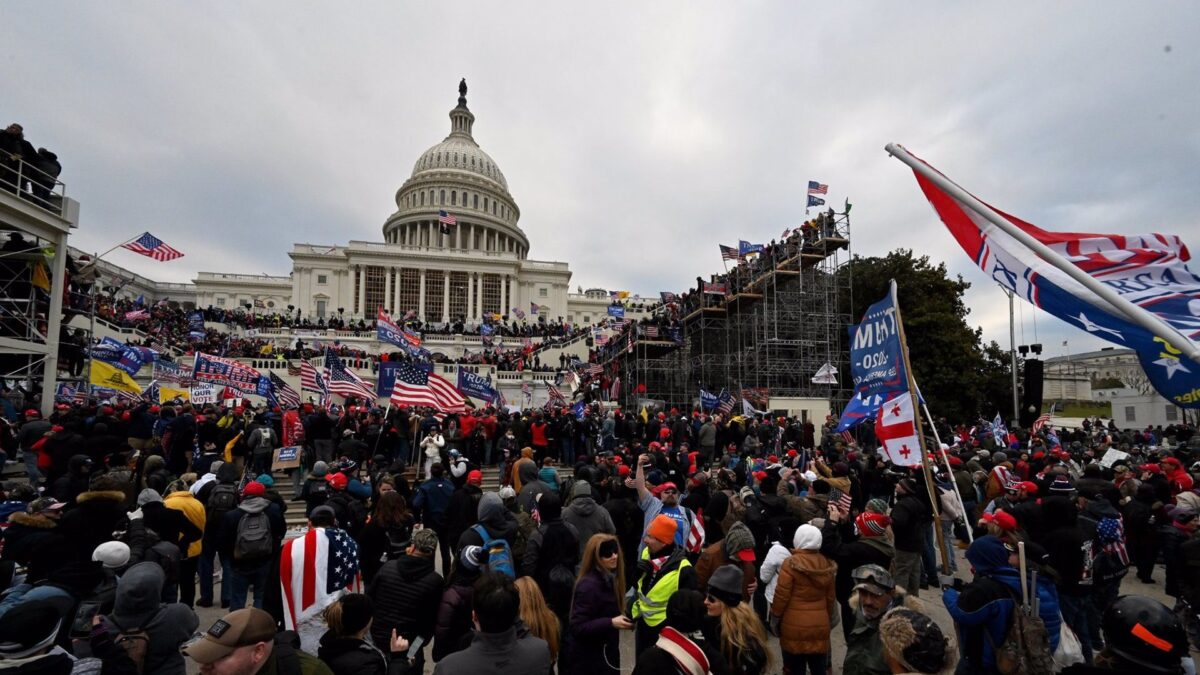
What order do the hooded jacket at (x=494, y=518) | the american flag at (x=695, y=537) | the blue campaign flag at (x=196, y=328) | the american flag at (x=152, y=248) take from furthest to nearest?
the blue campaign flag at (x=196, y=328) < the american flag at (x=152, y=248) < the american flag at (x=695, y=537) < the hooded jacket at (x=494, y=518)

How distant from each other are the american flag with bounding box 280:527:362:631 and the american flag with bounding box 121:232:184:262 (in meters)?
22.4

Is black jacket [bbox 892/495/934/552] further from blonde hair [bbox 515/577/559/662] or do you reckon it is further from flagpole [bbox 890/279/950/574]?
blonde hair [bbox 515/577/559/662]

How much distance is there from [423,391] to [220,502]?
6.59 m

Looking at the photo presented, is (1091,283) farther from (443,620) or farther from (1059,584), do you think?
(443,620)

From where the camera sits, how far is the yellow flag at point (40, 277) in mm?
13445

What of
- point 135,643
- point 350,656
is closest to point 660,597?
point 350,656

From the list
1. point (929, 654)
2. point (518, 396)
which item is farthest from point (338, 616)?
point (518, 396)

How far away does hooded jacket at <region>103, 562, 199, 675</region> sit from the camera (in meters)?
3.42

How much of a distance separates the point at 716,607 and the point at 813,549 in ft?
4.47

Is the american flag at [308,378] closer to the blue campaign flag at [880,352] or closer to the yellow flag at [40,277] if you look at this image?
the yellow flag at [40,277]

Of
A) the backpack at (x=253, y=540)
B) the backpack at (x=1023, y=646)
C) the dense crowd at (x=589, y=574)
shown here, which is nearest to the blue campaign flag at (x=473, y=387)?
the dense crowd at (x=589, y=574)

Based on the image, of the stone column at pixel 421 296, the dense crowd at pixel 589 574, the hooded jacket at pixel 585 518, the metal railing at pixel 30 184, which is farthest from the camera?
the stone column at pixel 421 296

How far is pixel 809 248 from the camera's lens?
27.0m

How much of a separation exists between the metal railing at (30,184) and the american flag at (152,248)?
27.5 feet
